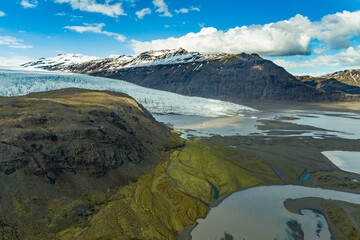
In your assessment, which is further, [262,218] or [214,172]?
[214,172]

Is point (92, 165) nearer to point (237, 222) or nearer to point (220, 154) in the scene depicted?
point (237, 222)

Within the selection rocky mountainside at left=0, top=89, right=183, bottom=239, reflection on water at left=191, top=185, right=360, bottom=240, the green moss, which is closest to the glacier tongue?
rocky mountainside at left=0, top=89, right=183, bottom=239

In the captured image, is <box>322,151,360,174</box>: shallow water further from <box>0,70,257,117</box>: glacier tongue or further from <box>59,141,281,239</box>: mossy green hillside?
<box>0,70,257,117</box>: glacier tongue

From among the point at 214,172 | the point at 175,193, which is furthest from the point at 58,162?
the point at 214,172

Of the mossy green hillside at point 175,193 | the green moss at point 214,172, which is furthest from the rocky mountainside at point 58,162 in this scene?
the green moss at point 214,172

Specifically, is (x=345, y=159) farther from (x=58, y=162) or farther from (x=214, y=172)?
(x=58, y=162)
